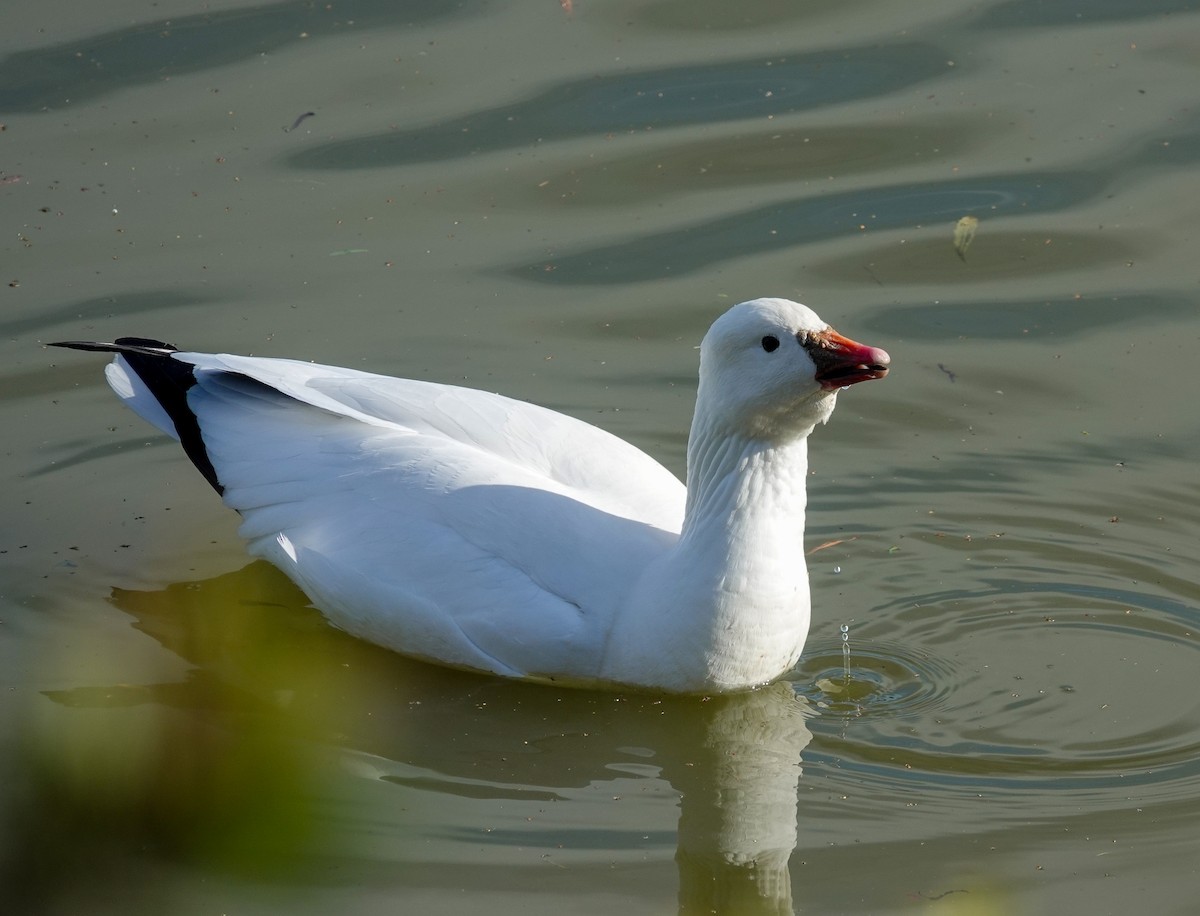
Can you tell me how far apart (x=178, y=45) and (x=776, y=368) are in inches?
241

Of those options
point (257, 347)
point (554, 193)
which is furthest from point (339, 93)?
point (257, 347)

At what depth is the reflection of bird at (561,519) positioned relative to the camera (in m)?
5.61

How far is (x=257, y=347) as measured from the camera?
815 cm

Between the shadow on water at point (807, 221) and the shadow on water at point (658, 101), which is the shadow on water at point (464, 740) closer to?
the shadow on water at point (807, 221)

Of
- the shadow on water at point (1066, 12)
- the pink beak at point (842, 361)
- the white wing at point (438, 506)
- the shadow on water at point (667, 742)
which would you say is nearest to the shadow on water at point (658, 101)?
the shadow on water at point (1066, 12)

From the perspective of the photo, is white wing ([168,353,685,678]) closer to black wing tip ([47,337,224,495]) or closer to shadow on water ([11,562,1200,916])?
black wing tip ([47,337,224,495])

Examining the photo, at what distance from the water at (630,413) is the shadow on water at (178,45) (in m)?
0.03

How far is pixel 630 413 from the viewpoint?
7688 mm

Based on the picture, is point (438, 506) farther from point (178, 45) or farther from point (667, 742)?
point (178, 45)

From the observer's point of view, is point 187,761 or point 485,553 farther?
point 485,553

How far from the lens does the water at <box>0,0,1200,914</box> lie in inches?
194

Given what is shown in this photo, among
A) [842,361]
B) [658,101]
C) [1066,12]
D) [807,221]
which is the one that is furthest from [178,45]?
[842,361]

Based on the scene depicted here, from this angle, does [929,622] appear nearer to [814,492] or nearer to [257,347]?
[814,492]

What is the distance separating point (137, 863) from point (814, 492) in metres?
3.29
